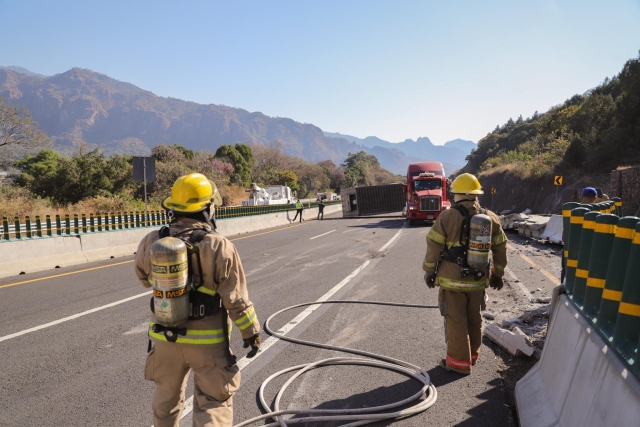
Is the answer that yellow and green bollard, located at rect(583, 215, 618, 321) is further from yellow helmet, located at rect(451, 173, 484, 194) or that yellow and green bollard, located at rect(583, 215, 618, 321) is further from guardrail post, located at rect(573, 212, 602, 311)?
yellow helmet, located at rect(451, 173, 484, 194)

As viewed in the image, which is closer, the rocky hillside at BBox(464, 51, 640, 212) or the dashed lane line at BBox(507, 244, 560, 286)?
the dashed lane line at BBox(507, 244, 560, 286)

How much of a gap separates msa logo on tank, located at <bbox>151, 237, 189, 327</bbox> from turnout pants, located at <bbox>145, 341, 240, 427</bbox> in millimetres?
250

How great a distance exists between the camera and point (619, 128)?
3031 cm

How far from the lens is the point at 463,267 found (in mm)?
4461

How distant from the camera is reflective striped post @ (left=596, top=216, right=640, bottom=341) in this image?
8.28 feet

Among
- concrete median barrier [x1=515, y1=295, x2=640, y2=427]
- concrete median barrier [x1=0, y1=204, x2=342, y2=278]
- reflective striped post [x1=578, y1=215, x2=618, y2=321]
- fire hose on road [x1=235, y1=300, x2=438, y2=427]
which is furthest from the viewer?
concrete median barrier [x1=0, y1=204, x2=342, y2=278]

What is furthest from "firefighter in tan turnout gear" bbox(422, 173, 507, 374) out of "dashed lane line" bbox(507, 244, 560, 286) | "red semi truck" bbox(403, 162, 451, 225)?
"red semi truck" bbox(403, 162, 451, 225)

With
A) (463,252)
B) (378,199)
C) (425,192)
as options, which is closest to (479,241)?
(463,252)

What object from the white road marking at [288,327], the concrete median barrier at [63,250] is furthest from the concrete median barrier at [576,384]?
the concrete median barrier at [63,250]

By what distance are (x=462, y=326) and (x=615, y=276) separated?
203cm

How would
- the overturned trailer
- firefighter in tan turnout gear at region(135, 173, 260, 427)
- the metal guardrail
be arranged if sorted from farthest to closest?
the overturned trailer < the metal guardrail < firefighter in tan turnout gear at region(135, 173, 260, 427)

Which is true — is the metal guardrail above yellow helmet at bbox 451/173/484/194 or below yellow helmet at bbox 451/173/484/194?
below

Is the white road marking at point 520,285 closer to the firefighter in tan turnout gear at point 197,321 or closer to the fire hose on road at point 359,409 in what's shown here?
the fire hose on road at point 359,409

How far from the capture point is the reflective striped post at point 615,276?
252 centimetres
